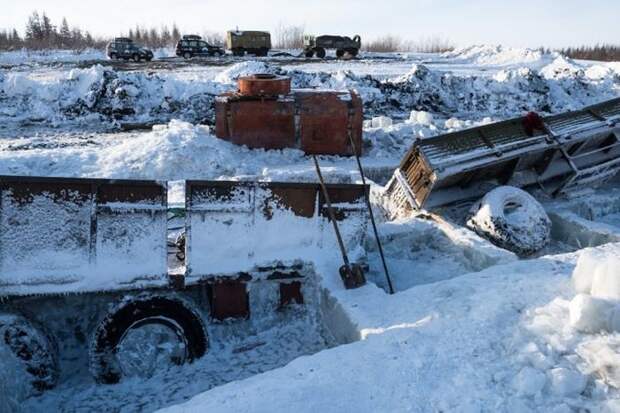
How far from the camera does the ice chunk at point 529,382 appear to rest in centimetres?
288

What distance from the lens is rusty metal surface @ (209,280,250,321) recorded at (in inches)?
193

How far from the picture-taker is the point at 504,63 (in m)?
32.4

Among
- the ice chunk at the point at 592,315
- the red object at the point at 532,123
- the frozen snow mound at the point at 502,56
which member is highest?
the frozen snow mound at the point at 502,56

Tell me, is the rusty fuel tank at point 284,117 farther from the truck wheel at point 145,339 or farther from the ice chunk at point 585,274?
the ice chunk at point 585,274

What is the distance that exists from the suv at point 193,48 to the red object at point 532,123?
33.2m

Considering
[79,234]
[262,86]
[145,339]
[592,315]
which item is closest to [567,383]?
[592,315]

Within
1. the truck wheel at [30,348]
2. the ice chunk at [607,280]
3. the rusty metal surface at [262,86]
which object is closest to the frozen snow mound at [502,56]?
the rusty metal surface at [262,86]

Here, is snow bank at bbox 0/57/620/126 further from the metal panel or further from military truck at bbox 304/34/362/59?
military truck at bbox 304/34/362/59

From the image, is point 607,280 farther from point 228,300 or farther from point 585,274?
point 228,300

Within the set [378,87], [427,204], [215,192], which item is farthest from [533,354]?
[378,87]

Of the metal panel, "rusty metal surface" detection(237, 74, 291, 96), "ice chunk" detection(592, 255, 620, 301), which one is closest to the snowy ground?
"ice chunk" detection(592, 255, 620, 301)

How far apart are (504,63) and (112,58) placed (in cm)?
2530

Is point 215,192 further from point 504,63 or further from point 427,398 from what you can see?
point 504,63

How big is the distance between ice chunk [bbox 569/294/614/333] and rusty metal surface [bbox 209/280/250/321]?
2.84m
